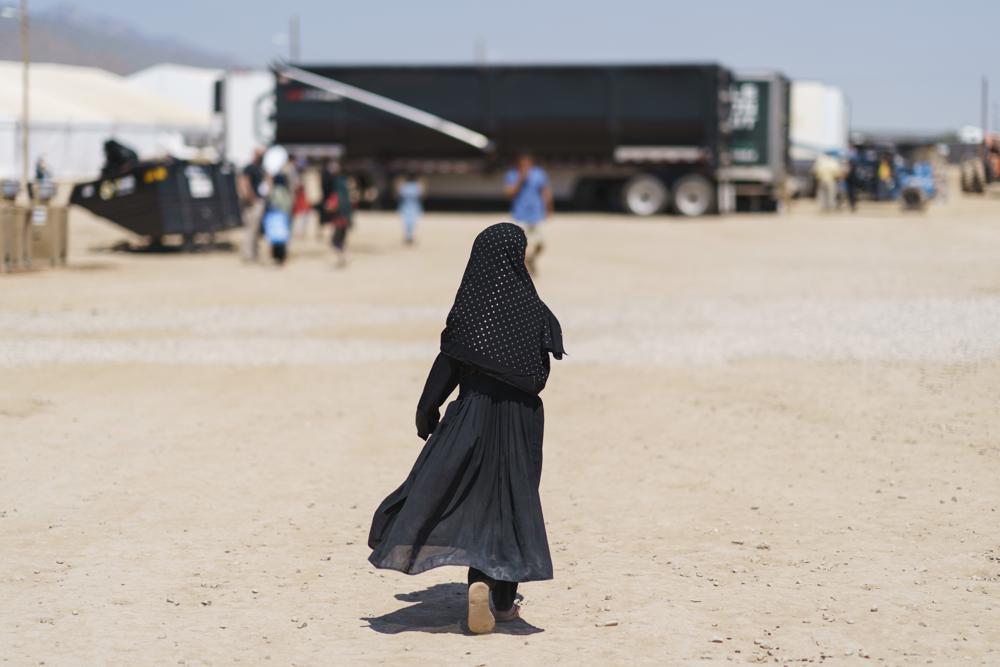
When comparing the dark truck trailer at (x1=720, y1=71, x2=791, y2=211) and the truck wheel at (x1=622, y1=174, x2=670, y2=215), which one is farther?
the truck wheel at (x1=622, y1=174, x2=670, y2=215)

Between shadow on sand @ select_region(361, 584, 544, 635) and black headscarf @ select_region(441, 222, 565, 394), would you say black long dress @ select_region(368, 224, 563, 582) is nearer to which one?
black headscarf @ select_region(441, 222, 565, 394)

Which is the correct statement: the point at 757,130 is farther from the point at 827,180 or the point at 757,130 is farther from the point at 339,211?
the point at 339,211

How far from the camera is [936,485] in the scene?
8828mm

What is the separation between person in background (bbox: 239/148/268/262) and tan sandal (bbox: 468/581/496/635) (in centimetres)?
1688

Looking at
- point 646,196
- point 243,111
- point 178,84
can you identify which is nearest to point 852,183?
point 646,196

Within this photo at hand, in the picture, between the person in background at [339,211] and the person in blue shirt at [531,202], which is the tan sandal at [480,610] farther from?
the person in background at [339,211]

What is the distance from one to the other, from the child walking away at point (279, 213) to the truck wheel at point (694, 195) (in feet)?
55.9

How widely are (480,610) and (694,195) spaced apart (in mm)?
32477

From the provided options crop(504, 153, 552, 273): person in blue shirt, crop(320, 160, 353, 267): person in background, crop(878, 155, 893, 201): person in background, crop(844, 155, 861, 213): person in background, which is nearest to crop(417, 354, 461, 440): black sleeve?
crop(504, 153, 552, 273): person in blue shirt

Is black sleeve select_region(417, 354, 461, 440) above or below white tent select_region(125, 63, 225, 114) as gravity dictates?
below

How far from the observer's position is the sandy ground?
602 cm

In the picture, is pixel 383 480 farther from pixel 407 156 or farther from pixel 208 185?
pixel 407 156

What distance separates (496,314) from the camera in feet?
19.2

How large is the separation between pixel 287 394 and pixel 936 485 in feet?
16.8
